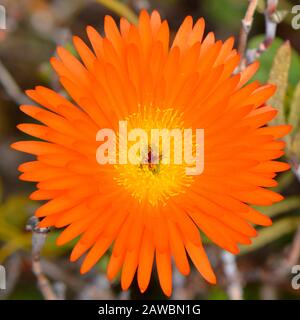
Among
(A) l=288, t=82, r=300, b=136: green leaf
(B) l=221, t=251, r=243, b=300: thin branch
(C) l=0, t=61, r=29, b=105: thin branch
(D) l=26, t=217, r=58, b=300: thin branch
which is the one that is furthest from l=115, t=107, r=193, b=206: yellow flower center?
(C) l=0, t=61, r=29, b=105: thin branch

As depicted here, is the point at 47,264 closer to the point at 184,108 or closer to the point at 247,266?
the point at 247,266

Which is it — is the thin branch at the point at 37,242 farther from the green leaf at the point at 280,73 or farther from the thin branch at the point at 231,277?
the green leaf at the point at 280,73

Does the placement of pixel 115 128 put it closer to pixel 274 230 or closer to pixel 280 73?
pixel 280 73

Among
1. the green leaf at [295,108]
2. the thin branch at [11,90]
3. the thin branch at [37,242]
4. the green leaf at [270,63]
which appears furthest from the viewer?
the thin branch at [11,90]

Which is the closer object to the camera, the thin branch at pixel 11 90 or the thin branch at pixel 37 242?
the thin branch at pixel 37 242

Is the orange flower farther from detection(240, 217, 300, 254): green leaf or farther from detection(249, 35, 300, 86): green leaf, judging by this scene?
detection(240, 217, 300, 254): green leaf

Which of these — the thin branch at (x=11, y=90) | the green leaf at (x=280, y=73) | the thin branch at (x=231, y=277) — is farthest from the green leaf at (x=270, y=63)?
the thin branch at (x=11, y=90)

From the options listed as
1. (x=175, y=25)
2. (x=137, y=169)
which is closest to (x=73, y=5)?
(x=175, y=25)
